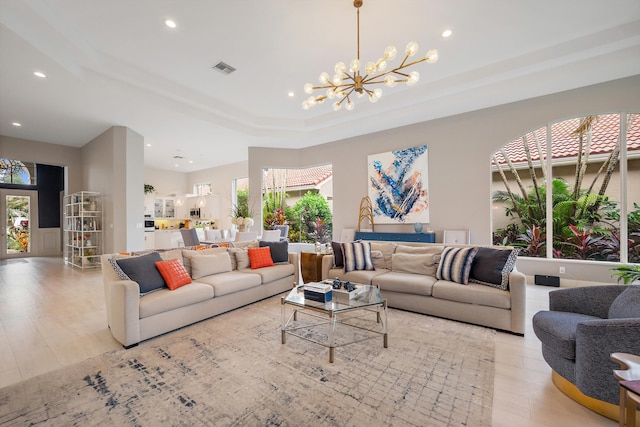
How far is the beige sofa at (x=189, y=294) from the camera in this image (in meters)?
2.69

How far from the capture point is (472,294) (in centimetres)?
311

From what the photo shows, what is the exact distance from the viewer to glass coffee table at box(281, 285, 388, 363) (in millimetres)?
2578

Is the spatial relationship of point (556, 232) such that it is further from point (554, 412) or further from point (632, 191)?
point (554, 412)

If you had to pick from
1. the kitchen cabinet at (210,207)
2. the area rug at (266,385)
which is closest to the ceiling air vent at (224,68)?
the area rug at (266,385)

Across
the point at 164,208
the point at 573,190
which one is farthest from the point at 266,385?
the point at 164,208

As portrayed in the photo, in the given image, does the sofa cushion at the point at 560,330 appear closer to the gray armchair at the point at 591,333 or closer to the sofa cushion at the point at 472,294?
the gray armchair at the point at 591,333

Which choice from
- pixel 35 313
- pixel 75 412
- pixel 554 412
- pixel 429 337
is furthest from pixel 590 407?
pixel 35 313

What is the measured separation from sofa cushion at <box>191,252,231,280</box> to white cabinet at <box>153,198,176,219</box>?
8.24 meters

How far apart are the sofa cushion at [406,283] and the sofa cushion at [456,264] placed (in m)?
0.17

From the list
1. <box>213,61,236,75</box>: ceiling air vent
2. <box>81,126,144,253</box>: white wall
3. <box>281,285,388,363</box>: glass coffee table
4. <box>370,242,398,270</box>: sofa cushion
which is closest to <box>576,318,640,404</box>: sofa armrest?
<box>281,285,388,363</box>: glass coffee table

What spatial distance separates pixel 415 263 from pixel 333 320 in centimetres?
179

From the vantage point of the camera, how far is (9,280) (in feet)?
18.2

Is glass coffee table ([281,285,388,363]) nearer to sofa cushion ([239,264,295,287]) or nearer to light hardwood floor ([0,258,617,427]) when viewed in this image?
sofa cushion ([239,264,295,287])

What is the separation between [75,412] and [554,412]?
9.99 ft
